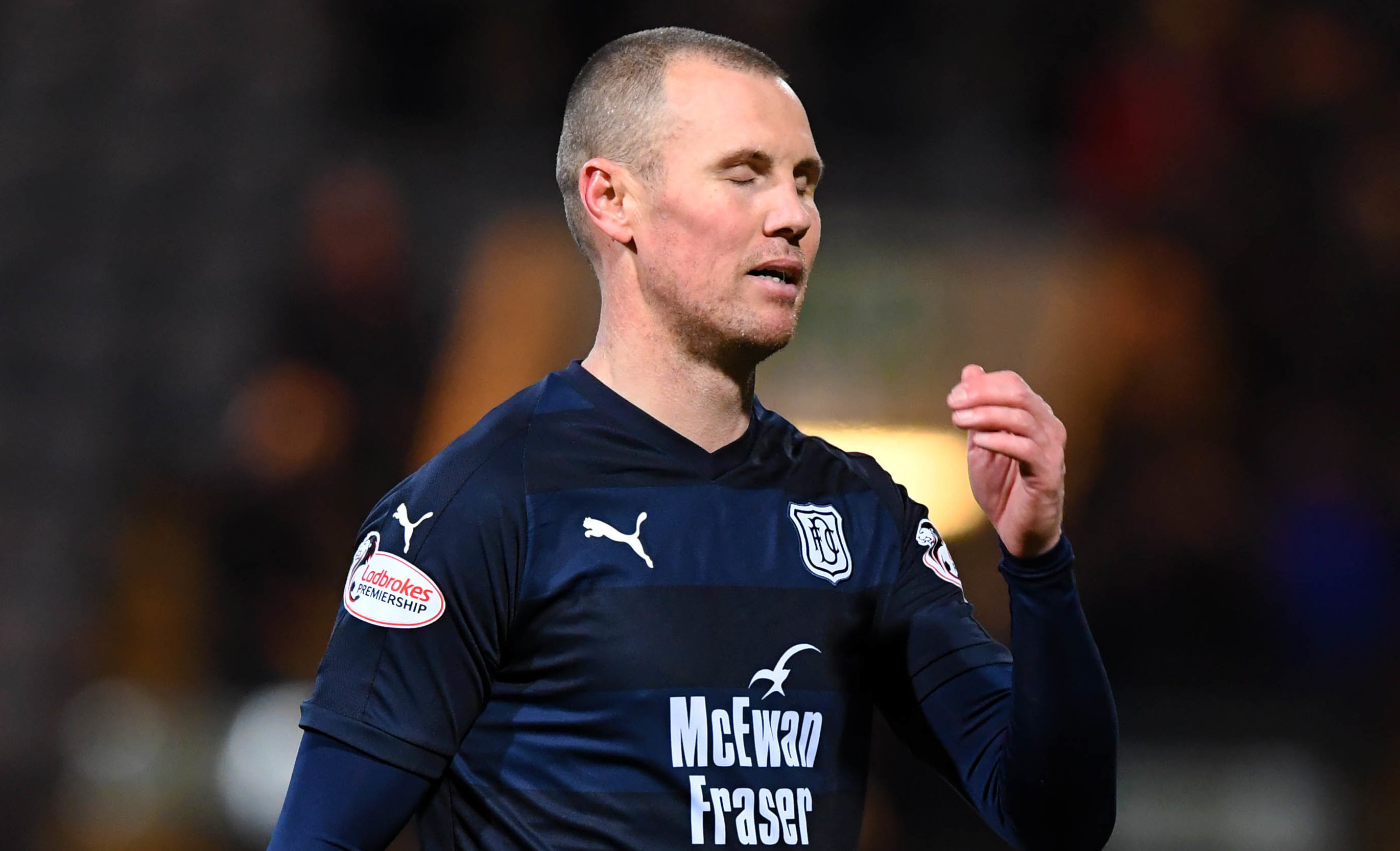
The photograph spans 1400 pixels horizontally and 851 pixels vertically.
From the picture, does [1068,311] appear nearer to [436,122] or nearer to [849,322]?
[849,322]

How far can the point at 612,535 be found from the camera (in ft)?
6.35

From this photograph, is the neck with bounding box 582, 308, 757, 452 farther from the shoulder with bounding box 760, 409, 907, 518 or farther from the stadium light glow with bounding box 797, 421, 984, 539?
the stadium light glow with bounding box 797, 421, 984, 539

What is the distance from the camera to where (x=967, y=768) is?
1990mm

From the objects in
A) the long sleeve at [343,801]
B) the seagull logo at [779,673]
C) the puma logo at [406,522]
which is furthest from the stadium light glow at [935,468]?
the long sleeve at [343,801]

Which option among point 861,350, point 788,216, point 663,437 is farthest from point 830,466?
point 861,350

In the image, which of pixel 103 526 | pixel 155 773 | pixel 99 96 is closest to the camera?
pixel 155 773

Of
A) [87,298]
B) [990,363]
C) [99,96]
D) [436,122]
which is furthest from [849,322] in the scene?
[99,96]

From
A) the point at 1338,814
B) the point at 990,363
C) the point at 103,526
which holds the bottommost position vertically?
the point at 1338,814

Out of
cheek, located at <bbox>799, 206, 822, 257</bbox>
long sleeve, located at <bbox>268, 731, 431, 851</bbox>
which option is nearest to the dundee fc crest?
cheek, located at <bbox>799, 206, 822, 257</bbox>

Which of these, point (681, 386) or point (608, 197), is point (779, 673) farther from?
point (608, 197)

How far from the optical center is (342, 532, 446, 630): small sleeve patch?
182 cm

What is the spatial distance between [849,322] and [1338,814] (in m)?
2.27

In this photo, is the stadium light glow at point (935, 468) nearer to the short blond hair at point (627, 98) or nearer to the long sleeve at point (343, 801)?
the short blond hair at point (627, 98)

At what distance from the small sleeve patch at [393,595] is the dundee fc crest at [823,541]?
1.61ft
